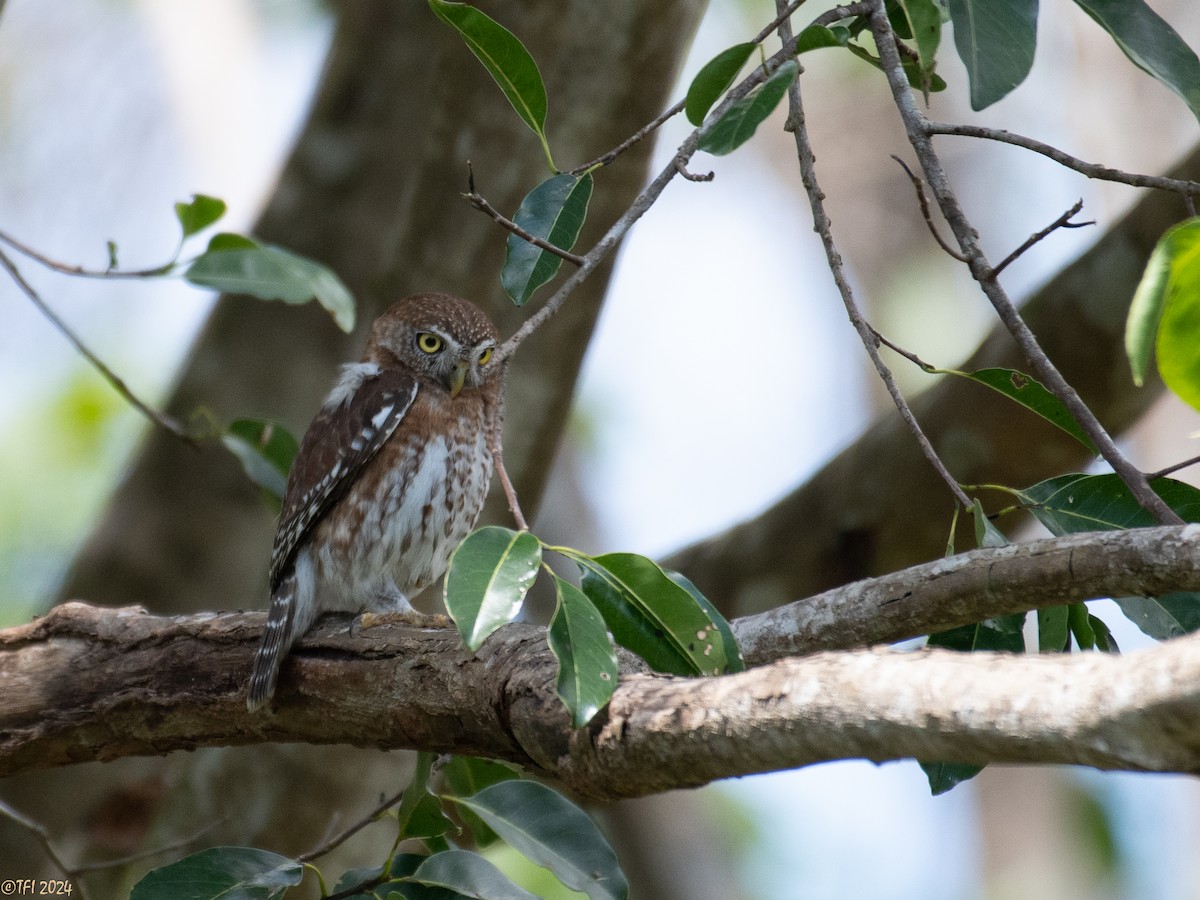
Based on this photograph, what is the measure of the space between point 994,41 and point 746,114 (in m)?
0.49

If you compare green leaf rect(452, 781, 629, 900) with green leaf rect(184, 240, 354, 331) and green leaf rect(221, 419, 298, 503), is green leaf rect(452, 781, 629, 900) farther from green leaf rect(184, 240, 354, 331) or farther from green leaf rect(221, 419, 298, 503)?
green leaf rect(221, 419, 298, 503)

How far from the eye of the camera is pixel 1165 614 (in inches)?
93.6

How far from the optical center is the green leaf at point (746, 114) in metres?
2.36

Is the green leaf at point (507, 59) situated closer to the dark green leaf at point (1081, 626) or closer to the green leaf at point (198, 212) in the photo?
the dark green leaf at point (1081, 626)

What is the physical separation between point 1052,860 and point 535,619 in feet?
26.3

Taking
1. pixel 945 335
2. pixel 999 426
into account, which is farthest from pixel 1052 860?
pixel 999 426

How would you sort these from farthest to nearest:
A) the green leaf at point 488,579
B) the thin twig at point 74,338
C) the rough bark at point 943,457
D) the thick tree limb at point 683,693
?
the rough bark at point 943,457 < the thin twig at point 74,338 < the green leaf at point 488,579 < the thick tree limb at point 683,693

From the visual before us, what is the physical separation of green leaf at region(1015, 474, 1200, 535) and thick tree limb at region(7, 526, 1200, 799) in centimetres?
47

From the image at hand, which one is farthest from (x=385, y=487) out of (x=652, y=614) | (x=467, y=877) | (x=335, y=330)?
(x=652, y=614)

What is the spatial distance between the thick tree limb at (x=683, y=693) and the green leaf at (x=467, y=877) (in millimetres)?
236

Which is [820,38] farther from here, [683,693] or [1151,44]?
[683,693]

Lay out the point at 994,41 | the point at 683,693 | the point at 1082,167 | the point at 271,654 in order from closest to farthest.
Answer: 1. the point at 683,693
2. the point at 1082,167
3. the point at 994,41
4. the point at 271,654

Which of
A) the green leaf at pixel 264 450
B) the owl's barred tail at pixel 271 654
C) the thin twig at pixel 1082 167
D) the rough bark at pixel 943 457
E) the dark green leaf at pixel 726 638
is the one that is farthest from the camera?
the green leaf at pixel 264 450

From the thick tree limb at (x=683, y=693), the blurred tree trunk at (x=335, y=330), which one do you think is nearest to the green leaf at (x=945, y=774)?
the thick tree limb at (x=683, y=693)
